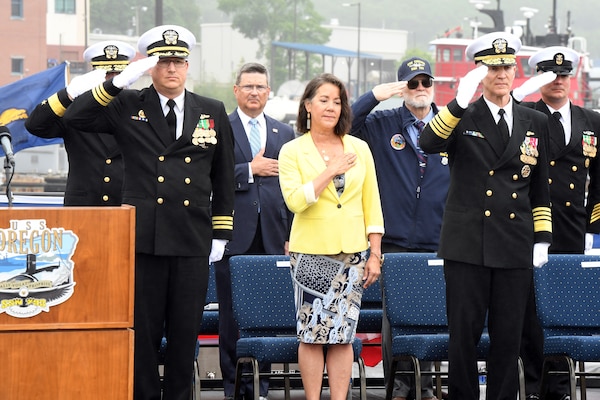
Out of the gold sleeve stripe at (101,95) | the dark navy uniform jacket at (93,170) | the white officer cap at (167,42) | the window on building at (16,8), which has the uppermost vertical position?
the window on building at (16,8)

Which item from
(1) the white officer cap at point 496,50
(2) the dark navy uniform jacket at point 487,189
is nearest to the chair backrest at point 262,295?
(2) the dark navy uniform jacket at point 487,189

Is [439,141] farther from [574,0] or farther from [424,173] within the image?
[574,0]

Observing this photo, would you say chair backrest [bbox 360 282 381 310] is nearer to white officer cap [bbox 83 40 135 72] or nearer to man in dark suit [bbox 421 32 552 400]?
man in dark suit [bbox 421 32 552 400]

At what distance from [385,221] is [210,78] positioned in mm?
105396

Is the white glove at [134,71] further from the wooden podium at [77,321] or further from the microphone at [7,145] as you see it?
the wooden podium at [77,321]

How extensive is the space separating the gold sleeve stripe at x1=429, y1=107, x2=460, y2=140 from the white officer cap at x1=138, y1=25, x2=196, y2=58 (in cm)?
128

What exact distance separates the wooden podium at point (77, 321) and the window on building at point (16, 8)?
75.3m

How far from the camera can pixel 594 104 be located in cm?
5400

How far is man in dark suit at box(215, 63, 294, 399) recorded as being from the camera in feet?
25.1

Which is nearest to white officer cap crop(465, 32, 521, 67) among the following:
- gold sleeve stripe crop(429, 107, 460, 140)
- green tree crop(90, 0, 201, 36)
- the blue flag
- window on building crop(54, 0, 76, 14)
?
gold sleeve stripe crop(429, 107, 460, 140)

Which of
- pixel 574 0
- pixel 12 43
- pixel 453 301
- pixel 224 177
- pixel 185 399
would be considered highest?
pixel 574 0

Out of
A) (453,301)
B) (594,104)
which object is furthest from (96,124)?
(594,104)

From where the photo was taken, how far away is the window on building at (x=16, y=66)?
7831 cm

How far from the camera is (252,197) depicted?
7.83m
